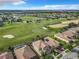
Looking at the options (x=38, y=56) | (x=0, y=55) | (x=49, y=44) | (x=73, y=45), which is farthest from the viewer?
(x=73, y=45)

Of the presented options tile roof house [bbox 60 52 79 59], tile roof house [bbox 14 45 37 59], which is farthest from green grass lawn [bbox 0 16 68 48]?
tile roof house [bbox 60 52 79 59]

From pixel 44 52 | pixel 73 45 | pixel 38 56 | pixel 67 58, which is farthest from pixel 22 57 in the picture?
pixel 73 45

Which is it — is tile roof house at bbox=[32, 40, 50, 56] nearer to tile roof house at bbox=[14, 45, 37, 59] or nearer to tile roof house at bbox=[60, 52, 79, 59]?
tile roof house at bbox=[14, 45, 37, 59]

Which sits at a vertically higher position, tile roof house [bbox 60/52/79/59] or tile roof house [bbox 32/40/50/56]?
tile roof house [bbox 32/40/50/56]

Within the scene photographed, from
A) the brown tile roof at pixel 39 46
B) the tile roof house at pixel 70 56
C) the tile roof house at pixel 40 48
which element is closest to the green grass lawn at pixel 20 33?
the brown tile roof at pixel 39 46

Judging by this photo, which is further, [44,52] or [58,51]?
[58,51]

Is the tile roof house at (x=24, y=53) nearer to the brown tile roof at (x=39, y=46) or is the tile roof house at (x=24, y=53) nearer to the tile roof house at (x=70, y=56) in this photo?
the brown tile roof at (x=39, y=46)

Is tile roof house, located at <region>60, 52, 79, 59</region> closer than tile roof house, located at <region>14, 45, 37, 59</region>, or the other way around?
tile roof house, located at <region>14, 45, 37, 59</region>

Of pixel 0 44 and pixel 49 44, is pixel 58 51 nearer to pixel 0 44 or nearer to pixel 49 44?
pixel 49 44

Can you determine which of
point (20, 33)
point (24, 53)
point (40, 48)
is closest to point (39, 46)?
point (40, 48)

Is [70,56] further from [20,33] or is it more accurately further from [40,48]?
[20,33]

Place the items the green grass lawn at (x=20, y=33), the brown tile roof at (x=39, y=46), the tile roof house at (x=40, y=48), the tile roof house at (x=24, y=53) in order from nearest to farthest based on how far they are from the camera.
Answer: the tile roof house at (x=24, y=53), the tile roof house at (x=40, y=48), the brown tile roof at (x=39, y=46), the green grass lawn at (x=20, y=33)
